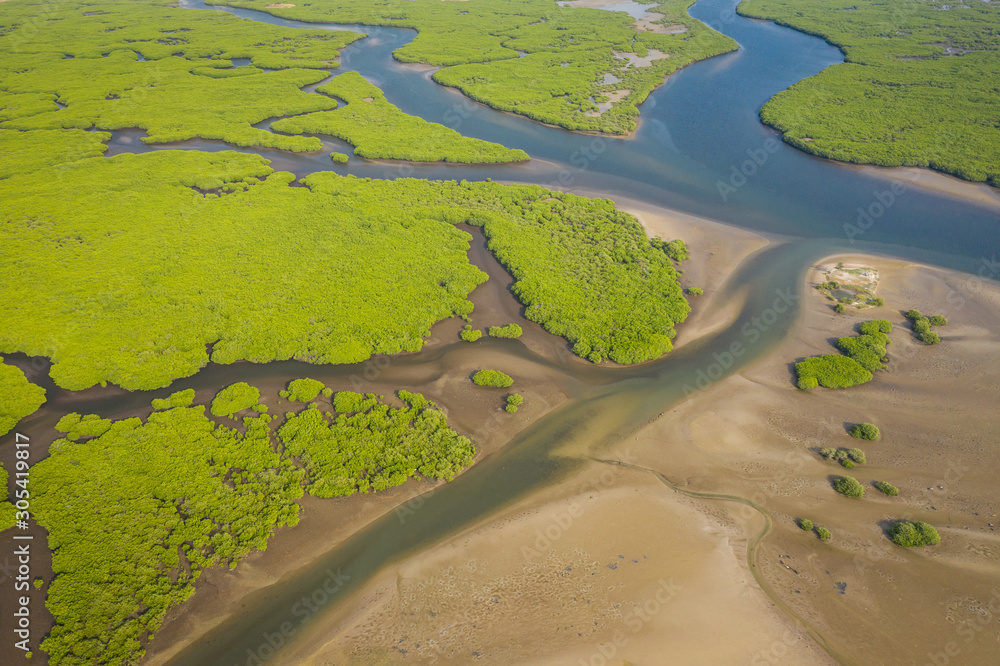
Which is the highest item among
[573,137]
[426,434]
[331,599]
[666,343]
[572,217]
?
[573,137]

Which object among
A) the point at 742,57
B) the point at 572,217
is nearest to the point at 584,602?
the point at 572,217

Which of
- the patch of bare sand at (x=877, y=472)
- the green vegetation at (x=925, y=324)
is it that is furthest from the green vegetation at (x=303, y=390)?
the green vegetation at (x=925, y=324)

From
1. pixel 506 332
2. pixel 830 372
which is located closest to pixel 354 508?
pixel 506 332

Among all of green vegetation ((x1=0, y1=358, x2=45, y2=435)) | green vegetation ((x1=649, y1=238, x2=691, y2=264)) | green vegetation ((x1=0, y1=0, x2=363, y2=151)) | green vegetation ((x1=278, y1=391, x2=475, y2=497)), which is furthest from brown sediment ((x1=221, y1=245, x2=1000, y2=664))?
Result: green vegetation ((x1=0, y1=0, x2=363, y2=151))

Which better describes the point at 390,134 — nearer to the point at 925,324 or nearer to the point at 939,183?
the point at 925,324

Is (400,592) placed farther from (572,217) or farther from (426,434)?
(572,217)
